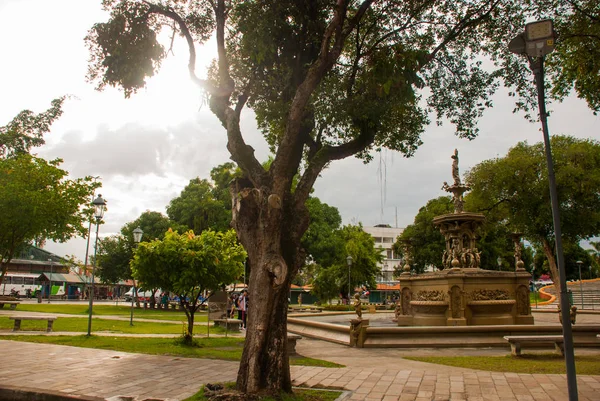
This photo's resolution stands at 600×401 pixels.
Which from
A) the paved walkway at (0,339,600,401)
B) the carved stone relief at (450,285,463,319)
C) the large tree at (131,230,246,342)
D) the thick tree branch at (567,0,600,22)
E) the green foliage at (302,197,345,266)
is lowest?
the paved walkway at (0,339,600,401)

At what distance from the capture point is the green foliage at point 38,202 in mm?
22703

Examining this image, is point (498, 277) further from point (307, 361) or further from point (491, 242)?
point (491, 242)

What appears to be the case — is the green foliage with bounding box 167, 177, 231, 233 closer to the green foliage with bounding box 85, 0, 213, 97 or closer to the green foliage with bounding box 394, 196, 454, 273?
the green foliage with bounding box 394, 196, 454, 273

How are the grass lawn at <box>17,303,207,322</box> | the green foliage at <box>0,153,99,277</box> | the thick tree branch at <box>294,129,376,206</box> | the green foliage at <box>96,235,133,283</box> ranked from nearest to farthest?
the thick tree branch at <box>294,129,376,206</box>, the green foliage at <box>0,153,99,277</box>, the grass lawn at <box>17,303,207,322</box>, the green foliage at <box>96,235,133,283</box>

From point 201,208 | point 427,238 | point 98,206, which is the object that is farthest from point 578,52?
point 427,238

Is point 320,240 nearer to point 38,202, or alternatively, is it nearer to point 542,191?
point 542,191

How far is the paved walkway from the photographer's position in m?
6.82

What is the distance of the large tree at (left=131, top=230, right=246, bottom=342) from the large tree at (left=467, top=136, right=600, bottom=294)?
23018mm

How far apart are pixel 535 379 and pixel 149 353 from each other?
8.65 metres

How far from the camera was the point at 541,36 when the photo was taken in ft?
18.4

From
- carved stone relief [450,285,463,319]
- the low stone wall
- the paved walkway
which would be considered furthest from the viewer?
carved stone relief [450,285,463,319]

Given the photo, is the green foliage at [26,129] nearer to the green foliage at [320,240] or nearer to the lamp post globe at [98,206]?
the lamp post globe at [98,206]

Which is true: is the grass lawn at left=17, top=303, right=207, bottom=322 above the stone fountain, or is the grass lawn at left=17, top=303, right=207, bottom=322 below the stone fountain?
below

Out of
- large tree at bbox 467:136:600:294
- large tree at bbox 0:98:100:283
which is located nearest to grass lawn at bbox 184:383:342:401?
large tree at bbox 0:98:100:283
